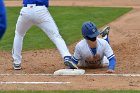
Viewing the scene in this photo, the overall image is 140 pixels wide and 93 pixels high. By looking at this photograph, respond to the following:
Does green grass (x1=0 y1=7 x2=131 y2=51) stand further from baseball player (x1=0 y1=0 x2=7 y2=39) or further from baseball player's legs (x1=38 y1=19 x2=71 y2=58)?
baseball player (x1=0 y1=0 x2=7 y2=39)

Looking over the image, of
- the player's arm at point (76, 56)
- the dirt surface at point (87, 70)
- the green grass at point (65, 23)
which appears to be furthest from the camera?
the green grass at point (65, 23)

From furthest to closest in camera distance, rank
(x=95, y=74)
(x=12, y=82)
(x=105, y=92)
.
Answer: (x=95, y=74), (x=12, y=82), (x=105, y=92)

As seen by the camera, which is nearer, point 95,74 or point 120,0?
point 95,74

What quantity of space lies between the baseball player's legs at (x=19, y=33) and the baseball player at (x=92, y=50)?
91 centimetres

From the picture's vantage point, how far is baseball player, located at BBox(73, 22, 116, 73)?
27.0 ft

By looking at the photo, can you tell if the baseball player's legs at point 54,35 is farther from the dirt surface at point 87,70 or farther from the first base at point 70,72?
the dirt surface at point 87,70

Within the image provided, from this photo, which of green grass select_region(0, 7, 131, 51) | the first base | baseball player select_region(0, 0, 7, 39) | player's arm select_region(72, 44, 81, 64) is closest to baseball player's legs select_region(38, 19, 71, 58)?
the first base

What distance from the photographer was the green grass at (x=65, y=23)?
12305 millimetres

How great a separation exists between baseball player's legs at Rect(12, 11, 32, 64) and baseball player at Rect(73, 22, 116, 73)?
908 millimetres

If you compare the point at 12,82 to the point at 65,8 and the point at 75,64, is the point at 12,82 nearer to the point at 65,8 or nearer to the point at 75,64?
the point at 75,64

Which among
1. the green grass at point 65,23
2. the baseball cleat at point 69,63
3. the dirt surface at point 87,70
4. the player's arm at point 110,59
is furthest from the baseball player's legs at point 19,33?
the green grass at point 65,23

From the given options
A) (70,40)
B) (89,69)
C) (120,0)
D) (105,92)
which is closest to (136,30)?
(70,40)

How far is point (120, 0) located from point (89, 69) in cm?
1897

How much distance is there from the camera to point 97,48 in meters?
8.39
